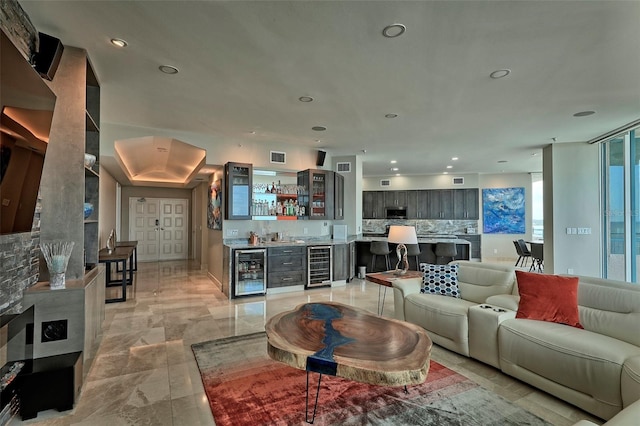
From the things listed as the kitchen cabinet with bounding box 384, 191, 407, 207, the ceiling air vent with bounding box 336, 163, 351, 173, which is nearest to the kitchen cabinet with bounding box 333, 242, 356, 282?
the ceiling air vent with bounding box 336, 163, 351, 173

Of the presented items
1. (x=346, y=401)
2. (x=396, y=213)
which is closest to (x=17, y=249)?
(x=346, y=401)

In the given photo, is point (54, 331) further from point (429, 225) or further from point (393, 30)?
point (429, 225)

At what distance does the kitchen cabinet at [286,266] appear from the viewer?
5691 millimetres

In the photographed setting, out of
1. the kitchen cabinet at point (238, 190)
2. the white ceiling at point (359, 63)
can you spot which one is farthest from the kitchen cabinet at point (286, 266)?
the white ceiling at point (359, 63)

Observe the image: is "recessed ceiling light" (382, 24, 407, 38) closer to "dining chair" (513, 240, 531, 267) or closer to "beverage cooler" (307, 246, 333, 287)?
"beverage cooler" (307, 246, 333, 287)

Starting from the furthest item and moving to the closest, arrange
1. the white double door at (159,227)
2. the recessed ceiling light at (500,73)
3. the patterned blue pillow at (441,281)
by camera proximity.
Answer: the white double door at (159,227), the patterned blue pillow at (441,281), the recessed ceiling light at (500,73)

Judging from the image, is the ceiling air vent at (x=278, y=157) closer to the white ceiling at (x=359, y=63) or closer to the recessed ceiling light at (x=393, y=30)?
the white ceiling at (x=359, y=63)

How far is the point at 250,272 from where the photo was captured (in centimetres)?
560

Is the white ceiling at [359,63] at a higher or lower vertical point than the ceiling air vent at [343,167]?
higher

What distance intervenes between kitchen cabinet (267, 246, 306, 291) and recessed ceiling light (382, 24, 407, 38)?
404 cm

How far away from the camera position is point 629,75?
326 centimetres

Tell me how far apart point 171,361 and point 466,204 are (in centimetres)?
983

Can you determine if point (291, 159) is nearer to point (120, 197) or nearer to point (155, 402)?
point (155, 402)

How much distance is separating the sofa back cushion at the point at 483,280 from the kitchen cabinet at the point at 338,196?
337cm
